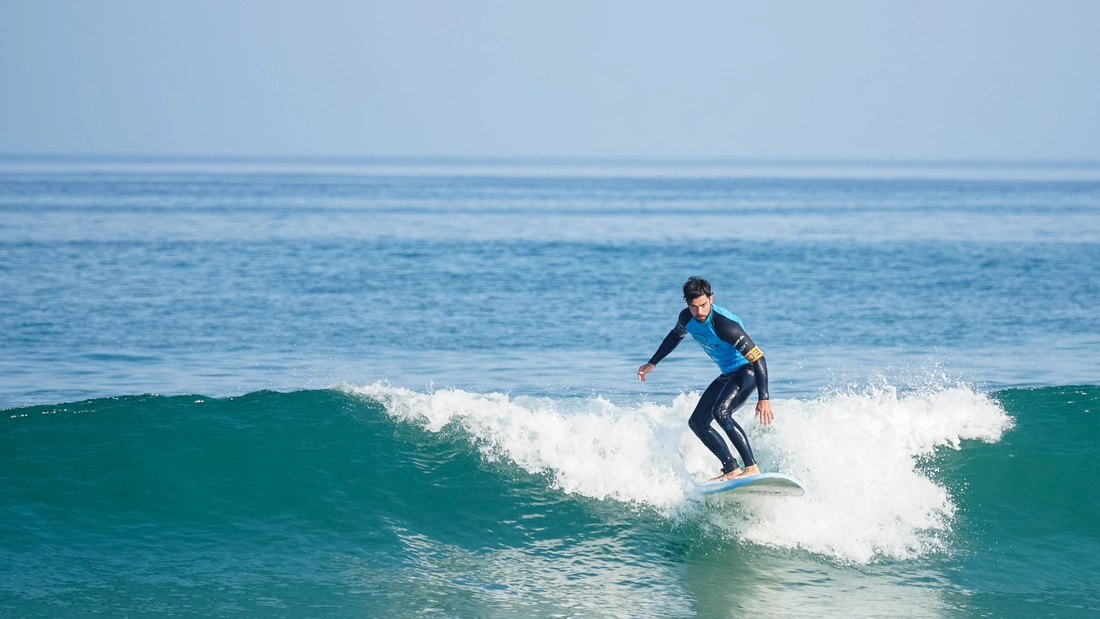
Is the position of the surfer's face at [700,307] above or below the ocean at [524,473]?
above

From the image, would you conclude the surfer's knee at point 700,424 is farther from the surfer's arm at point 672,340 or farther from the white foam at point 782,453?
the white foam at point 782,453

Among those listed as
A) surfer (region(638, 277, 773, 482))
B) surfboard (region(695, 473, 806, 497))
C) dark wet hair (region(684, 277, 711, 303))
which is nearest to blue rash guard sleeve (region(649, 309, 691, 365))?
surfer (region(638, 277, 773, 482))

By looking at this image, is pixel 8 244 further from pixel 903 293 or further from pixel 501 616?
pixel 501 616

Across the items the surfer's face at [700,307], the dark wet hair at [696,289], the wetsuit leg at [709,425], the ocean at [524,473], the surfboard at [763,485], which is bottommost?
the ocean at [524,473]

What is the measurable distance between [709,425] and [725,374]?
43 cm

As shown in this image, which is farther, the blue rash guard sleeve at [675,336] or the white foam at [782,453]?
the white foam at [782,453]

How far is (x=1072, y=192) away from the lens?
84.5 m

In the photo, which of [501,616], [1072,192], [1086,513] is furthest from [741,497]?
[1072,192]

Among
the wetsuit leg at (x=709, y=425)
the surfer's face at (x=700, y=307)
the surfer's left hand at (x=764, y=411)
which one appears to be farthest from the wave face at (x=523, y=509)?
Result: the surfer's face at (x=700, y=307)

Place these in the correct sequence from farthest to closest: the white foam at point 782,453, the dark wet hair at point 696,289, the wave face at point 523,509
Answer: the white foam at point 782,453
the dark wet hair at point 696,289
the wave face at point 523,509

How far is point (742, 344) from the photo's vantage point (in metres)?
8.01

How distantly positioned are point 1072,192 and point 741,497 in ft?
286

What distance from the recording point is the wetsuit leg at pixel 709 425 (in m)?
8.26

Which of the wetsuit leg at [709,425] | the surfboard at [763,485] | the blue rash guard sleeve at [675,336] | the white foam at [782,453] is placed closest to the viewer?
the surfboard at [763,485]
